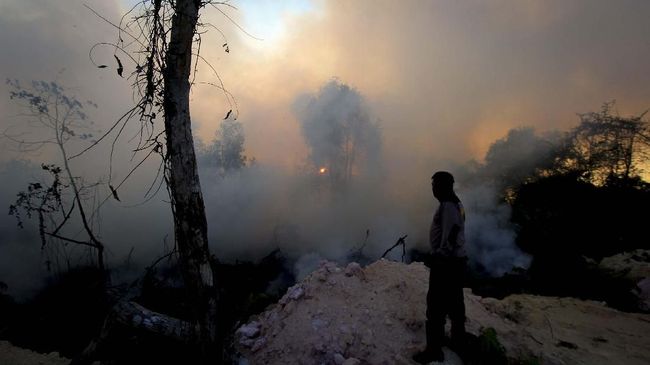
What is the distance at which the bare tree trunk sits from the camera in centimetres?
342

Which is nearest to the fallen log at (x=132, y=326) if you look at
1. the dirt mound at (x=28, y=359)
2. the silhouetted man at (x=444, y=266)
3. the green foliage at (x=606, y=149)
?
the dirt mound at (x=28, y=359)

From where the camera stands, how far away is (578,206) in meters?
19.1

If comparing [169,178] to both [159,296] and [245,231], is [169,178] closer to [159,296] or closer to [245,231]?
[159,296]

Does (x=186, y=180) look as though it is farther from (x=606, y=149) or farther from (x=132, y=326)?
(x=606, y=149)

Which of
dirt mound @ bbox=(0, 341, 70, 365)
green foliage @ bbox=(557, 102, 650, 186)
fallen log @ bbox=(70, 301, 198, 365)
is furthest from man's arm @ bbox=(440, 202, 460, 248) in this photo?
green foliage @ bbox=(557, 102, 650, 186)

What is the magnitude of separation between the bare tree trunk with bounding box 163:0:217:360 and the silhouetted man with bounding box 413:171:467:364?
7.74ft

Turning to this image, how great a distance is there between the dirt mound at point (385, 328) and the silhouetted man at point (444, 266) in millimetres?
413

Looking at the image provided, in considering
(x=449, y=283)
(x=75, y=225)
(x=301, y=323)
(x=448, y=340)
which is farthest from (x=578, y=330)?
(x=75, y=225)

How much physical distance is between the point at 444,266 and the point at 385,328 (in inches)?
57.0

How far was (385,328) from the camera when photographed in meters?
4.84

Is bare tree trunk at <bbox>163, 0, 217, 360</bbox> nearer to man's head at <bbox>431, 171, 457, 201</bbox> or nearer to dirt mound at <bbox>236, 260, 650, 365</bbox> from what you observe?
dirt mound at <bbox>236, 260, 650, 365</bbox>

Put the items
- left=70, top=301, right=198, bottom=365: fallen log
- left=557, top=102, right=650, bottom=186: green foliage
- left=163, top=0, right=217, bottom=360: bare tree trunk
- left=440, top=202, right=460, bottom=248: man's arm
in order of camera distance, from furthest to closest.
→ left=557, top=102, right=650, bottom=186: green foliage
left=440, top=202, right=460, bottom=248: man's arm
left=70, top=301, right=198, bottom=365: fallen log
left=163, top=0, right=217, bottom=360: bare tree trunk

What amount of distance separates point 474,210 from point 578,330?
17.5 m

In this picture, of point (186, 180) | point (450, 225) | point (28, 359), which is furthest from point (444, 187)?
point (28, 359)
